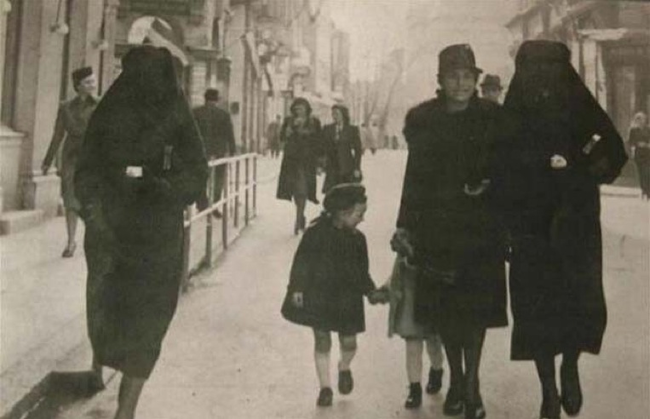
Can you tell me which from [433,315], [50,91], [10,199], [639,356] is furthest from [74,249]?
[639,356]

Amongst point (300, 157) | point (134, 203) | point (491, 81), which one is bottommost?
point (134, 203)

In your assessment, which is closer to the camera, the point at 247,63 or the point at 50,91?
the point at 50,91

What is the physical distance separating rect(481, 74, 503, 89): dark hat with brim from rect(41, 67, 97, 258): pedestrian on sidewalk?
141cm

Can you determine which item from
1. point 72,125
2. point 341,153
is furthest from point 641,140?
point 72,125

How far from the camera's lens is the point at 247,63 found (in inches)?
158

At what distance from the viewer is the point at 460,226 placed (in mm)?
2057

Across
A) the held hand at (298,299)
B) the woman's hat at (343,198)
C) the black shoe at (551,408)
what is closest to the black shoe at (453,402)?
the black shoe at (551,408)

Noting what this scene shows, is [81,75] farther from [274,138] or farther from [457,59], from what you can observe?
[457,59]

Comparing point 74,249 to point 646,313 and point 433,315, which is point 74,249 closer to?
point 433,315

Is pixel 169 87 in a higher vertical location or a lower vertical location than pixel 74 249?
higher

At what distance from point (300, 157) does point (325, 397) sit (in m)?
1.07

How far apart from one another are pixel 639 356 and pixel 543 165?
2.97 feet

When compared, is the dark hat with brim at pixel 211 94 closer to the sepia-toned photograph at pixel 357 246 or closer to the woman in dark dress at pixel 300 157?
the sepia-toned photograph at pixel 357 246

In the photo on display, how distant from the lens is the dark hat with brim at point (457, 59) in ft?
6.56
